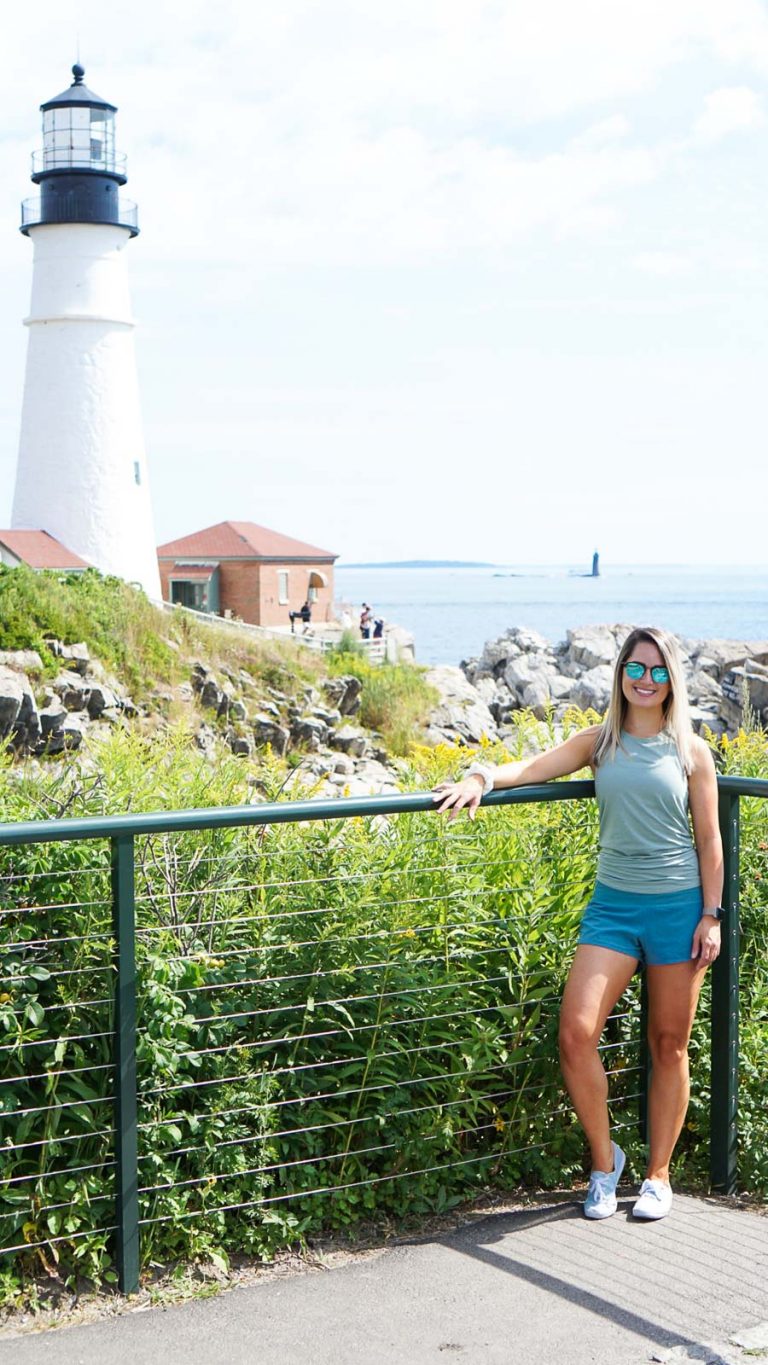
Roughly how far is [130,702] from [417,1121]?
24.6 meters

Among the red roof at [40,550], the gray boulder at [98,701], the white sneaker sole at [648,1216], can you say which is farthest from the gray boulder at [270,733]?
the white sneaker sole at [648,1216]

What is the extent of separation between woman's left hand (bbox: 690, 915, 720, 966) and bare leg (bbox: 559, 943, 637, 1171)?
0.63 feet

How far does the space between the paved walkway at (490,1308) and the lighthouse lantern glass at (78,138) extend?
35.0 metres

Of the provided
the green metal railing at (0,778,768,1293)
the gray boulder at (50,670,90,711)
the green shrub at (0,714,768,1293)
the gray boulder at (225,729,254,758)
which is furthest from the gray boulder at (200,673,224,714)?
the green metal railing at (0,778,768,1293)

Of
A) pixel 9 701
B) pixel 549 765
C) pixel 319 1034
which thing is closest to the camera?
pixel 319 1034

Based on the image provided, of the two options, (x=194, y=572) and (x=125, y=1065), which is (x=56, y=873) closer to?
(x=125, y=1065)

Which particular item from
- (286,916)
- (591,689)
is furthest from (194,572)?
(286,916)

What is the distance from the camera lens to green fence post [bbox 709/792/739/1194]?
4.43 m

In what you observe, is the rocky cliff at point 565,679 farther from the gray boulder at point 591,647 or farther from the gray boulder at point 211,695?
the gray boulder at point 211,695

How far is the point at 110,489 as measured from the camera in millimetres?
36312

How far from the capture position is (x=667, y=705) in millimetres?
4203

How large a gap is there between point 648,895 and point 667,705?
0.57 meters

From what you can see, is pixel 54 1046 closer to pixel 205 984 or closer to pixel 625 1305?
pixel 205 984

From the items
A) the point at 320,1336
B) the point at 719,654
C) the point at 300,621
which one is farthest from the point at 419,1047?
the point at 719,654
